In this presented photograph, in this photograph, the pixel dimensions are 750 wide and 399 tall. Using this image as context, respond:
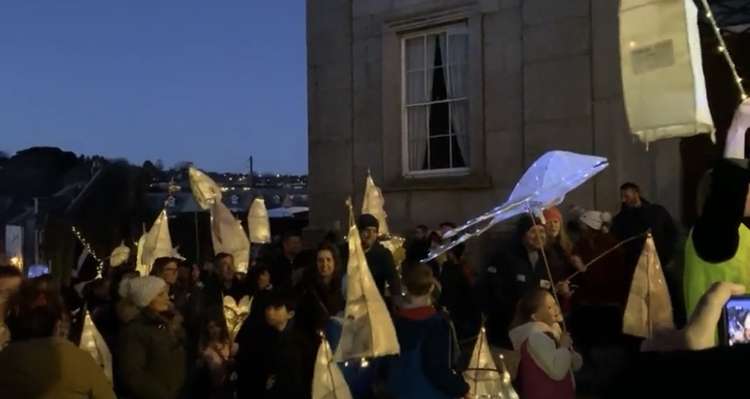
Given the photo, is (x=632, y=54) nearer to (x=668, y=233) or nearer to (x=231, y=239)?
(x=668, y=233)

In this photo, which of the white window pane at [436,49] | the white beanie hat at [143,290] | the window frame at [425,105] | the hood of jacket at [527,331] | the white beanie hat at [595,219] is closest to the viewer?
the hood of jacket at [527,331]

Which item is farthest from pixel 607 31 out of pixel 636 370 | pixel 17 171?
pixel 17 171

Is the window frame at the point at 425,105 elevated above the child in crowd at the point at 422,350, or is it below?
above

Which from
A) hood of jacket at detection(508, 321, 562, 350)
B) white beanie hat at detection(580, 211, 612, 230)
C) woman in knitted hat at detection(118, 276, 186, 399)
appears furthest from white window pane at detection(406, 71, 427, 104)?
hood of jacket at detection(508, 321, 562, 350)

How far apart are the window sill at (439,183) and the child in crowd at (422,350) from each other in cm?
680

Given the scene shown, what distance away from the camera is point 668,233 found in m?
9.15

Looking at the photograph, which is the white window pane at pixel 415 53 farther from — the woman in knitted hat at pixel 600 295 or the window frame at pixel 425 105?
the woman in knitted hat at pixel 600 295

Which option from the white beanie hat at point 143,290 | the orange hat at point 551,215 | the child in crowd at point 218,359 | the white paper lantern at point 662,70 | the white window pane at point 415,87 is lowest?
the child in crowd at point 218,359

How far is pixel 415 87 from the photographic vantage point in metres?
13.9

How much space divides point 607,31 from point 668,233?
3245 millimetres

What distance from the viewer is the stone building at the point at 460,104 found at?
11.5 meters

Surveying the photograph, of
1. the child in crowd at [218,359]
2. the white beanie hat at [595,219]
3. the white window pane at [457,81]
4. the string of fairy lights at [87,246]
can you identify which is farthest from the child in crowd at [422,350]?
the string of fairy lights at [87,246]

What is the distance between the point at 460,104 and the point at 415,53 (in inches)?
42.0

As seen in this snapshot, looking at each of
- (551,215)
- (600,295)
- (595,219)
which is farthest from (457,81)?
(600,295)
